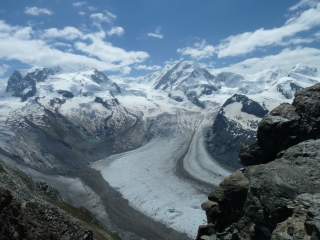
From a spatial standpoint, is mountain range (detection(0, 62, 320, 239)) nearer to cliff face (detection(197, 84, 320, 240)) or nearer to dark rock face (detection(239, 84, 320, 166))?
cliff face (detection(197, 84, 320, 240))

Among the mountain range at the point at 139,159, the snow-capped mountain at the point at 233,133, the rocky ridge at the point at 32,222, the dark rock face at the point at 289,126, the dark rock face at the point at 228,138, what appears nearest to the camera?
the dark rock face at the point at 289,126

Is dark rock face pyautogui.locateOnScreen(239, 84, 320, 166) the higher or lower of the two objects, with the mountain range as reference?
higher

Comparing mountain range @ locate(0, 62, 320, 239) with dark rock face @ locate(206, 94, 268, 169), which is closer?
mountain range @ locate(0, 62, 320, 239)

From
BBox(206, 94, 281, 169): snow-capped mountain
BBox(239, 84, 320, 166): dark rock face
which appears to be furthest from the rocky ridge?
BBox(206, 94, 281, 169): snow-capped mountain

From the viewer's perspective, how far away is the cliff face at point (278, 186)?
12.6 meters

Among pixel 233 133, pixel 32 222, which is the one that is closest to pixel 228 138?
pixel 233 133

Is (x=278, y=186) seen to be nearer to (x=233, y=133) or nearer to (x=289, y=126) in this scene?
(x=289, y=126)

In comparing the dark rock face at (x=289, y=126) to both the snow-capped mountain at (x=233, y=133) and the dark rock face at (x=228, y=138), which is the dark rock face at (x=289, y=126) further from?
the dark rock face at (x=228, y=138)

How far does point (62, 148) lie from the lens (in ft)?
459

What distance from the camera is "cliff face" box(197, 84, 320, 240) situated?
41.3 ft

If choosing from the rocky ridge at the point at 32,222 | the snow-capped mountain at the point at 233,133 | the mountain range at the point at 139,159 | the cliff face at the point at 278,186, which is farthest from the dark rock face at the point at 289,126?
the snow-capped mountain at the point at 233,133

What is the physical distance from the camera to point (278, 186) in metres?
14.8

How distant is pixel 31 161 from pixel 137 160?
47.3m

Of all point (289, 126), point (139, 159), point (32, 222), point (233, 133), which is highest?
point (233, 133)
